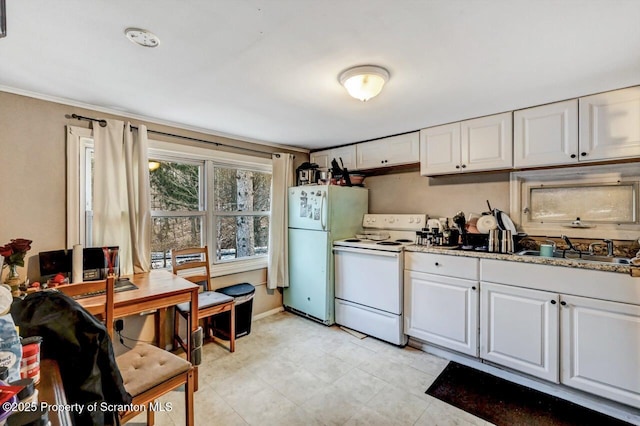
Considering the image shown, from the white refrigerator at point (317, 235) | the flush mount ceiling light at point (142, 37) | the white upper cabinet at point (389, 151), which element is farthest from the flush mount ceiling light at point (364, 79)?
the white refrigerator at point (317, 235)

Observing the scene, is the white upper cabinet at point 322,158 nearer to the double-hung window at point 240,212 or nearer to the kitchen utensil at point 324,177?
the kitchen utensil at point 324,177

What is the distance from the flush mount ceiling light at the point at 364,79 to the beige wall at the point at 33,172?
7.02ft

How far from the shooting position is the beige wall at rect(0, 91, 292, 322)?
77.2 inches

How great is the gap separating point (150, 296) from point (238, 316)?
1.22 metres

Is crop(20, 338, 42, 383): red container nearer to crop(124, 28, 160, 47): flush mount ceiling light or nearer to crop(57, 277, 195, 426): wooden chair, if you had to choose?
crop(57, 277, 195, 426): wooden chair

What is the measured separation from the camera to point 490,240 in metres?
2.44

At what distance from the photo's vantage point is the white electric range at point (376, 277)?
2758mm

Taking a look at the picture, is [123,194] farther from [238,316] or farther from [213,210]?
[238,316]

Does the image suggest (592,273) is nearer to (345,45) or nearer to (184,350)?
(345,45)

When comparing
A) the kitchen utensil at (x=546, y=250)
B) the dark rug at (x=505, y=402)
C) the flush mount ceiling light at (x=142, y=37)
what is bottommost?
the dark rug at (x=505, y=402)

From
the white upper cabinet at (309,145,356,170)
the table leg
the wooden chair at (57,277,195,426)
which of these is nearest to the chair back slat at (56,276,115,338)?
the wooden chair at (57,277,195,426)

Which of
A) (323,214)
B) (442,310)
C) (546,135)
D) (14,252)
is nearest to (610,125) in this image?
(546,135)

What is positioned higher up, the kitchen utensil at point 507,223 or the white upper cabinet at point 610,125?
the white upper cabinet at point 610,125

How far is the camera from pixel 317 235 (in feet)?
10.8
